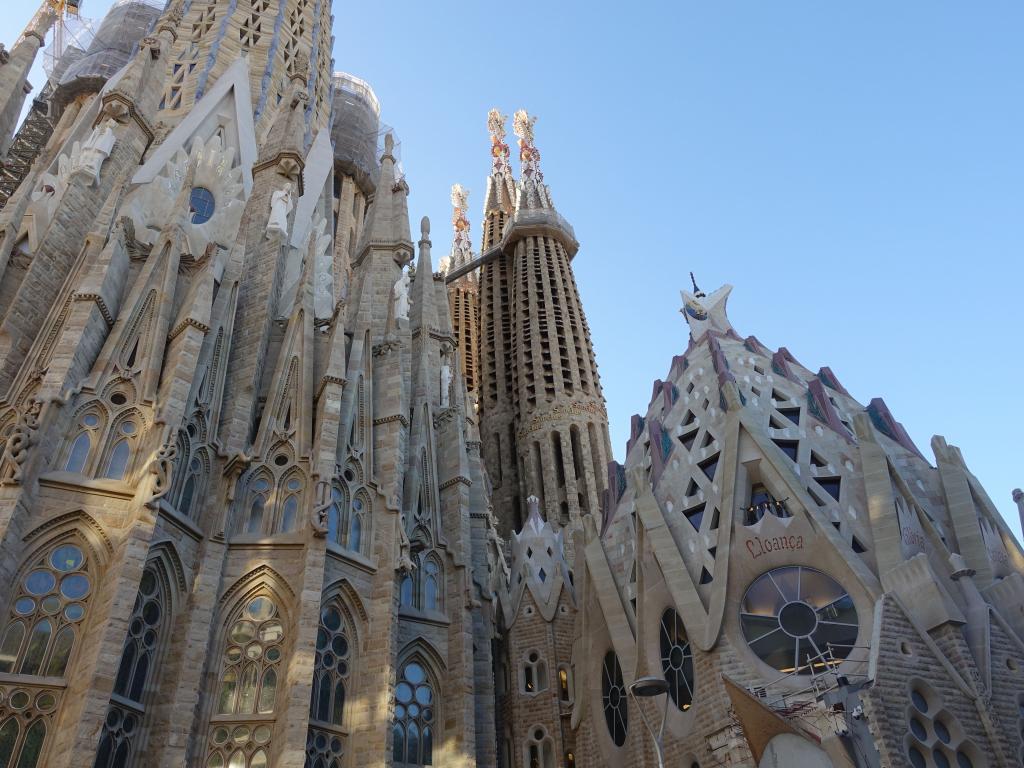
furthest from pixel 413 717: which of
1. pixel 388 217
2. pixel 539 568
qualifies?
pixel 388 217

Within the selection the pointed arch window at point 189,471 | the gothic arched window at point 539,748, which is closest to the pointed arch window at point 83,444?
the pointed arch window at point 189,471

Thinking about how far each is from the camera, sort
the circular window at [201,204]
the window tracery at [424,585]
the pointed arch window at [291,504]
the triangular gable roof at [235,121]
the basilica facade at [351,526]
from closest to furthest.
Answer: the basilica facade at [351,526] < the pointed arch window at [291,504] < the window tracery at [424,585] < the circular window at [201,204] < the triangular gable roof at [235,121]

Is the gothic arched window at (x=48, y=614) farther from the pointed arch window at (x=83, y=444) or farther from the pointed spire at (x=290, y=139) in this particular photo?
the pointed spire at (x=290, y=139)

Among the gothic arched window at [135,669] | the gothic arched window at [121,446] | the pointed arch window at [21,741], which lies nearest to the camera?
the pointed arch window at [21,741]

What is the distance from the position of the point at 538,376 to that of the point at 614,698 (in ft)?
66.0

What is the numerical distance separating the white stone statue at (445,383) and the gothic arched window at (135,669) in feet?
31.8

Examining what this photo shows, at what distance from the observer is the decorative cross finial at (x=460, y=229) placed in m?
55.2

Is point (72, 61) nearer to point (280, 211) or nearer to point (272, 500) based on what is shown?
point (280, 211)

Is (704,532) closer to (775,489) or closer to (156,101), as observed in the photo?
(775,489)

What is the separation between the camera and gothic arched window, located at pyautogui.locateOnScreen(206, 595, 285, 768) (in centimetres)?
1146

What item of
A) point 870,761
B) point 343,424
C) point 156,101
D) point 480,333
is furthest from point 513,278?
point 870,761

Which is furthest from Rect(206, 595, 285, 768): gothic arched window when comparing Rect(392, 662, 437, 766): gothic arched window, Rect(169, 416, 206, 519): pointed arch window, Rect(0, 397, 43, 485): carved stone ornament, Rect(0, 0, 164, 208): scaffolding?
Rect(0, 0, 164, 208): scaffolding

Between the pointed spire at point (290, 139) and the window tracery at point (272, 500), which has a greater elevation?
the pointed spire at point (290, 139)

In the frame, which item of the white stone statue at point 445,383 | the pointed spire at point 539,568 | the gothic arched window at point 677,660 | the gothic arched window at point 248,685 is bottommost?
the gothic arched window at point 248,685
